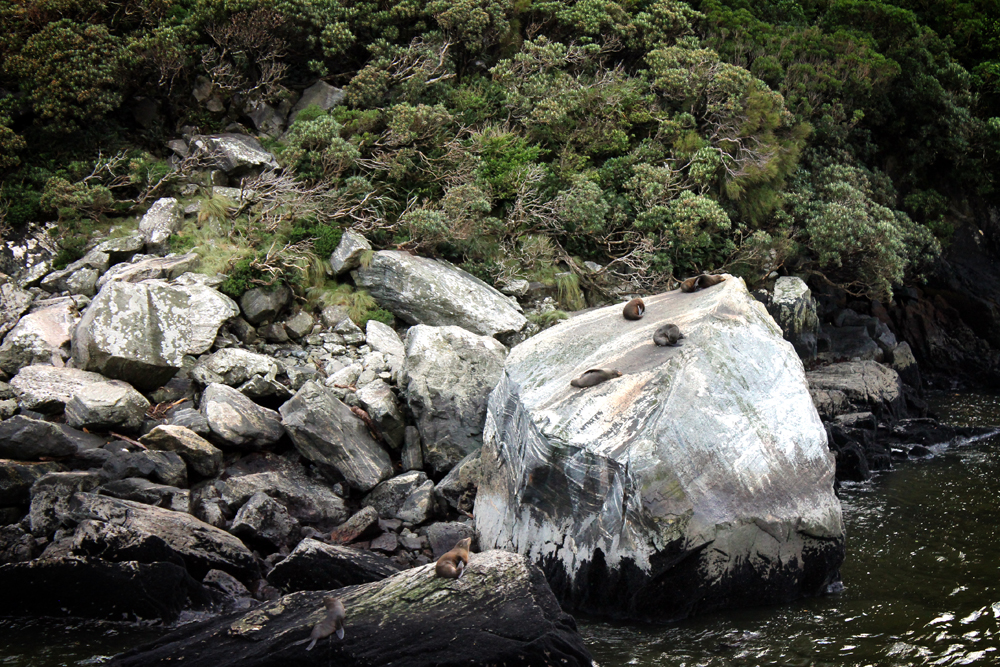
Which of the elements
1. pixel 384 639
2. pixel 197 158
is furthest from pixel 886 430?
pixel 197 158

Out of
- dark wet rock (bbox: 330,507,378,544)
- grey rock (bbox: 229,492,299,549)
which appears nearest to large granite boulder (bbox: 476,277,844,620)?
dark wet rock (bbox: 330,507,378,544)

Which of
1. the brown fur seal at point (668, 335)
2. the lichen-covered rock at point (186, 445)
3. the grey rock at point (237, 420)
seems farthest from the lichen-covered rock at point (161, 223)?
the brown fur seal at point (668, 335)

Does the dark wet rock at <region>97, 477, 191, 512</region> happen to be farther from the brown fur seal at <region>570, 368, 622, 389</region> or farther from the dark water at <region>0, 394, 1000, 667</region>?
the brown fur seal at <region>570, 368, 622, 389</region>

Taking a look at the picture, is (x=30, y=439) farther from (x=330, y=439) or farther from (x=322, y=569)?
(x=322, y=569)

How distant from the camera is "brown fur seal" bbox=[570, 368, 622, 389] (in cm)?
959

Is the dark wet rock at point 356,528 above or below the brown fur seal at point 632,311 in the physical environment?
below

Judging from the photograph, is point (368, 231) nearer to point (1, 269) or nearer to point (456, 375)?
point (456, 375)

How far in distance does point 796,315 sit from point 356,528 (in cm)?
1194

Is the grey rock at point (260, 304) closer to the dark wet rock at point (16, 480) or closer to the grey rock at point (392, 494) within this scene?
the grey rock at point (392, 494)

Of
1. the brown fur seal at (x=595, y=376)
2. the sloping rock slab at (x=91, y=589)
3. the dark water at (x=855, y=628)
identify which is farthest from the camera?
the brown fur seal at (x=595, y=376)

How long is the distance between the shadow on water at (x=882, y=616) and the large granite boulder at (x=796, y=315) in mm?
6031

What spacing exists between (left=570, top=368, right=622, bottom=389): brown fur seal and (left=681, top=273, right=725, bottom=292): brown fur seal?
3603 mm

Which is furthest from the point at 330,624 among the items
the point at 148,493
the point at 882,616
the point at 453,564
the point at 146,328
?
the point at 146,328

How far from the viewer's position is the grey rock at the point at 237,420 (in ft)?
37.8
